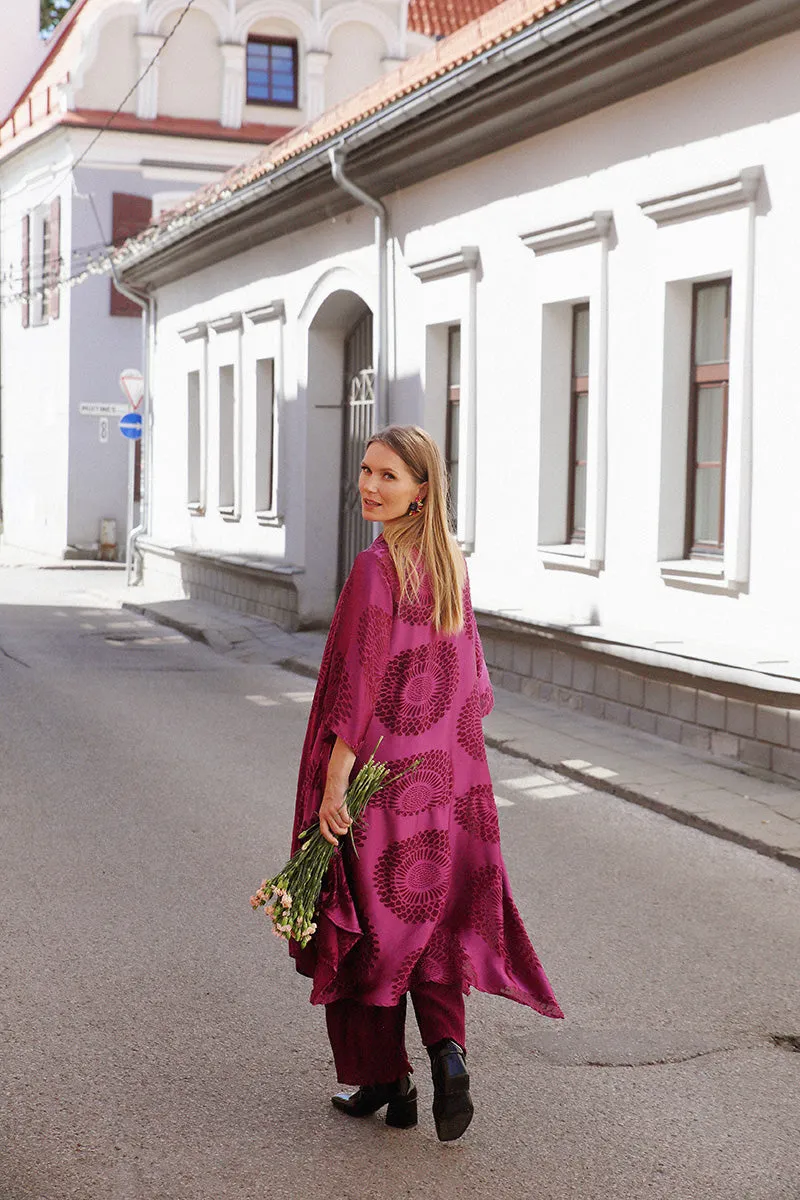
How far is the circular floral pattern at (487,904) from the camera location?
13.4 feet

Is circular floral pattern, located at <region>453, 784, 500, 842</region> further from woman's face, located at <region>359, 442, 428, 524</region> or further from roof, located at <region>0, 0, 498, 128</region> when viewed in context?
roof, located at <region>0, 0, 498, 128</region>

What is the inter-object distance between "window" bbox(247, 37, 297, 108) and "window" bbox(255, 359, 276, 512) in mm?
12344

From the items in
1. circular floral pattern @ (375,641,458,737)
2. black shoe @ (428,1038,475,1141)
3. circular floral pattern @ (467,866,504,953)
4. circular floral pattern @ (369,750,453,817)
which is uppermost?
circular floral pattern @ (375,641,458,737)

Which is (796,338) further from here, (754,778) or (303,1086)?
(303,1086)

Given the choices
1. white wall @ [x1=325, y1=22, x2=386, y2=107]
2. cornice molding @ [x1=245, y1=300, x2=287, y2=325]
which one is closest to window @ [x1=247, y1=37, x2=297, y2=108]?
white wall @ [x1=325, y1=22, x2=386, y2=107]

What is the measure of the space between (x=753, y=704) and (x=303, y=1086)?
5.53m

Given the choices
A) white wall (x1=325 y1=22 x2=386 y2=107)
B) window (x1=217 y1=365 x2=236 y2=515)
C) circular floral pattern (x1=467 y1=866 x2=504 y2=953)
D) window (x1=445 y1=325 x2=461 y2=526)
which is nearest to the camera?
circular floral pattern (x1=467 y1=866 x2=504 y2=953)

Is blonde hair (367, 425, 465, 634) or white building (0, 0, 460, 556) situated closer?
A: blonde hair (367, 425, 465, 634)

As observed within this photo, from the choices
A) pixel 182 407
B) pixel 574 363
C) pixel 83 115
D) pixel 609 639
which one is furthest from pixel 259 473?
pixel 83 115

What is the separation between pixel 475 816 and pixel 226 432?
17.4 metres

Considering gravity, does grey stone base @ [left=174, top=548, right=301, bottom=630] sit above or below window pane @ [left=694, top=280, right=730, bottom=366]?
below

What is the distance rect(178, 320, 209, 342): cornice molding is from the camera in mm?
21453

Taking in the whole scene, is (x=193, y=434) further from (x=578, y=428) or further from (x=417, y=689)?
(x=417, y=689)

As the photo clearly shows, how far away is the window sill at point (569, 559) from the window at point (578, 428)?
0.56 ft
